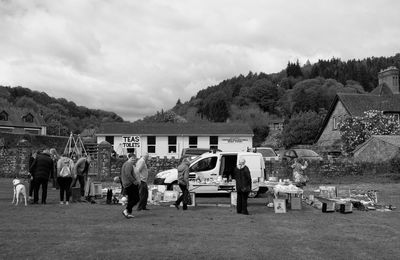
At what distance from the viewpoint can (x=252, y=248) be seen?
794 cm

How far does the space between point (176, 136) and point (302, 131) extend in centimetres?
1766

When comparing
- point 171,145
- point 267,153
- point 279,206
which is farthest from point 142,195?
point 171,145

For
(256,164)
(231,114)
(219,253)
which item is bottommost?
(219,253)

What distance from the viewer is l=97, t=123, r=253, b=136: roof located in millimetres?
42375

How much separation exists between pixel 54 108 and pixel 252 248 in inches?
4639

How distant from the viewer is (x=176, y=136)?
43188 millimetres

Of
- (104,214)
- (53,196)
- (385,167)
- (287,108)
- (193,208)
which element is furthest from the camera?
(287,108)

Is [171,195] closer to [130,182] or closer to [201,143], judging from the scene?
[130,182]

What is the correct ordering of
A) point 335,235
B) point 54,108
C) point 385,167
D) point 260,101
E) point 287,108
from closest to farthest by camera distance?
point 335,235, point 385,167, point 287,108, point 260,101, point 54,108

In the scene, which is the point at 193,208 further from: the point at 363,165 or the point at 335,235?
the point at 363,165

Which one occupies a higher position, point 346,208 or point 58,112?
point 58,112

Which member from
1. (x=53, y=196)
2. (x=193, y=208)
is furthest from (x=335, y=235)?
(x=53, y=196)

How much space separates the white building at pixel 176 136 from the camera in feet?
138

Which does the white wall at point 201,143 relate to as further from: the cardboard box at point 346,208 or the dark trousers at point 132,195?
the dark trousers at point 132,195
